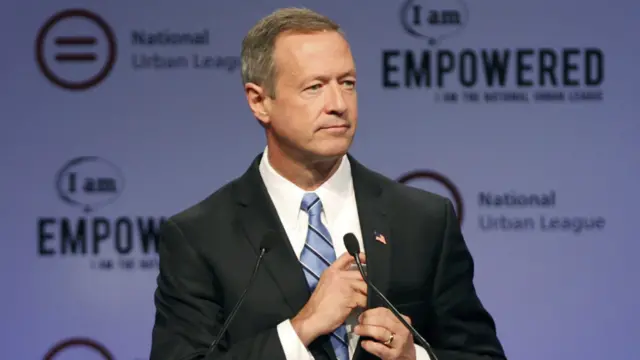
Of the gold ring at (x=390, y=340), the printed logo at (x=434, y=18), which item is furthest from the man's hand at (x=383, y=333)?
the printed logo at (x=434, y=18)

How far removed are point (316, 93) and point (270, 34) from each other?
179 mm

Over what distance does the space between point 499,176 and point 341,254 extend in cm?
184

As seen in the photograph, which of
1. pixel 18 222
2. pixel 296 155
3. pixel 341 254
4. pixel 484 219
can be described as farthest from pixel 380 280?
pixel 18 222

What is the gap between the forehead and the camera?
89.0 inches

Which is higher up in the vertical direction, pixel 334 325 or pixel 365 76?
pixel 365 76

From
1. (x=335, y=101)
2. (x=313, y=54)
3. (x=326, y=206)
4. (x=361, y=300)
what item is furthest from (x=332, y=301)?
(x=313, y=54)

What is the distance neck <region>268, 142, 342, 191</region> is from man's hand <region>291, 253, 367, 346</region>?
0.26 metres

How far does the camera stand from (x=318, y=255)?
2281 mm

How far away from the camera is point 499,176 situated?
13.2 feet

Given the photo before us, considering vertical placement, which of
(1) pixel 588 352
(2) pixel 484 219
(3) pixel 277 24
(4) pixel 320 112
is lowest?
(1) pixel 588 352

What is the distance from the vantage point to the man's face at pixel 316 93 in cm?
224

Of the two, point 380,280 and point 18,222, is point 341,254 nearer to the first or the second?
point 380,280

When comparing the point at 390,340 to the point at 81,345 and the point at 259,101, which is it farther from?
the point at 81,345

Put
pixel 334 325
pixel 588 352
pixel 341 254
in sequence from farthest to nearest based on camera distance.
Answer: pixel 588 352
pixel 341 254
pixel 334 325
